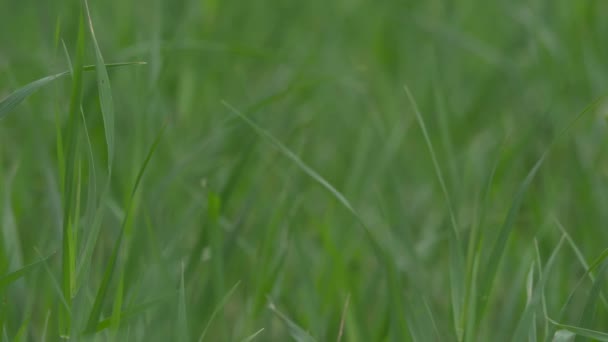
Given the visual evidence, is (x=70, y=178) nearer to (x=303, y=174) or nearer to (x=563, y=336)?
(x=563, y=336)

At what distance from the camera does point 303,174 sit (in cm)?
181

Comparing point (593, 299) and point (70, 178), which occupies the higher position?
point (70, 178)

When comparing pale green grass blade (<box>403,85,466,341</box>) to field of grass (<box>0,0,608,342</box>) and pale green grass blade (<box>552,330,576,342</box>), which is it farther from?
pale green grass blade (<box>552,330,576,342</box>)

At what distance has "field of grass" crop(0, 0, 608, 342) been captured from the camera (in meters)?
1.05

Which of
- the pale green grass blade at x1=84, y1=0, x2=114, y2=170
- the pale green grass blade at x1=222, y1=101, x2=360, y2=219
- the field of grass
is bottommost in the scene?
the field of grass

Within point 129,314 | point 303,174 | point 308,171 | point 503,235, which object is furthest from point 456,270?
point 303,174

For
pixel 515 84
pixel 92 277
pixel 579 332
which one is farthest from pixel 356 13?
pixel 579 332

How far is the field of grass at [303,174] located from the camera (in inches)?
41.2

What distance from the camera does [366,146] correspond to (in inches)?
75.4

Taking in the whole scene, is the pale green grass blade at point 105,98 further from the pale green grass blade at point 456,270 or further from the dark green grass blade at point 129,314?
the pale green grass blade at point 456,270

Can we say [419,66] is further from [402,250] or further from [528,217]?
[402,250]

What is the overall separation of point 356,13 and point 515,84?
2.84ft

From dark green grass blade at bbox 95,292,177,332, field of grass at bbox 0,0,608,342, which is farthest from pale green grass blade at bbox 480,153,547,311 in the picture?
dark green grass blade at bbox 95,292,177,332

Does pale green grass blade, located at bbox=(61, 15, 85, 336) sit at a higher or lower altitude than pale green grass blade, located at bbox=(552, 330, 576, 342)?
higher
